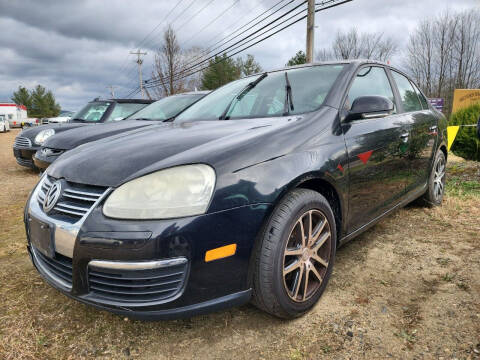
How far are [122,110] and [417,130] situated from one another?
5.46 metres

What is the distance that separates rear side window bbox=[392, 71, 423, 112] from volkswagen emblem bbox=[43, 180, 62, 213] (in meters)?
2.73

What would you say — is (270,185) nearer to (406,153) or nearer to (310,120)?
(310,120)

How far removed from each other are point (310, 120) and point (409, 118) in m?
1.39

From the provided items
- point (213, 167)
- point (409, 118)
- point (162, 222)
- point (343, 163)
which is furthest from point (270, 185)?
point (409, 118)

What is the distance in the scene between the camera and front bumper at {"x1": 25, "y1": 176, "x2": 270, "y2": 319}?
136 cm

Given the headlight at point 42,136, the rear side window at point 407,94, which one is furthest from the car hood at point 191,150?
the headlight at point 42,136

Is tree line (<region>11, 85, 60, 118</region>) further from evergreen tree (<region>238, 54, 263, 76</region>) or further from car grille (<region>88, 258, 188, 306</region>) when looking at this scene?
car grille (<region>88, 258, 188, 306</region>)

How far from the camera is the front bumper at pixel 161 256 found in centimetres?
136

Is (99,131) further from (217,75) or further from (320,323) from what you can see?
(217,75)

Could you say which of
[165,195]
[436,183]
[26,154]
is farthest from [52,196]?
[26,154]

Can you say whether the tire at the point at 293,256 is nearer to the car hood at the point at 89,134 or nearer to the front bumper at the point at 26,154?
the car hood at the point at 89,134

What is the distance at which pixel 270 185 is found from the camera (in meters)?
1.56

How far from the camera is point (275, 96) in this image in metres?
2.40

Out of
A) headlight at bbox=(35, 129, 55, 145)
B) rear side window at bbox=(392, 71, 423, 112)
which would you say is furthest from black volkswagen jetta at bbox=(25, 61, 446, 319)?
headlight at bbox=(35, 129, 55, 145)
